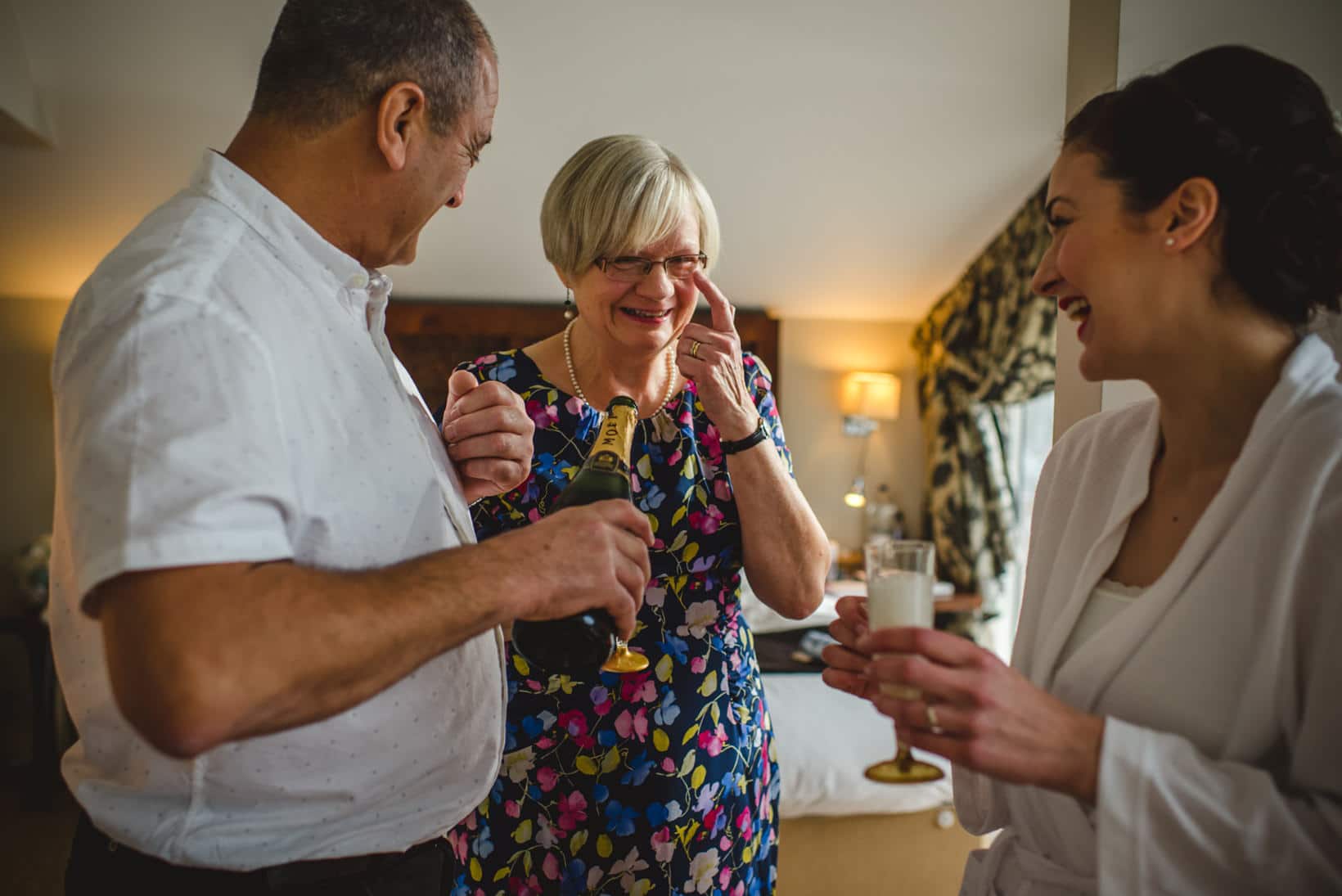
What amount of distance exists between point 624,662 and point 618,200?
812 mm

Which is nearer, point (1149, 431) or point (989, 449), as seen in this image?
point (1149, 431)

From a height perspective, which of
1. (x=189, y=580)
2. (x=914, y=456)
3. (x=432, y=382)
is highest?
(x=189, y=580)

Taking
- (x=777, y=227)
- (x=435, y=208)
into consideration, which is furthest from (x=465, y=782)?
(x=777, y=227)

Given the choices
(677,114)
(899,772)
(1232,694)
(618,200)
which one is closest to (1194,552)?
(1232,694)

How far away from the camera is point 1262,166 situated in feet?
3.00

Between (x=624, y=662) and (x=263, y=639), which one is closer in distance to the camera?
(x=263, y=639)

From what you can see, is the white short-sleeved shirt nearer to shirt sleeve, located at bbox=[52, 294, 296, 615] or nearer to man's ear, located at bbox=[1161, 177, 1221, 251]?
shirt sleeve, located at bbox=[52, 294, 296, 615]

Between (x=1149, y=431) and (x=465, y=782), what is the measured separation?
39.3 inches

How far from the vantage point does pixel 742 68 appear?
3.49 meters

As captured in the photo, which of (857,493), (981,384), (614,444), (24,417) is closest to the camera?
(614,444)

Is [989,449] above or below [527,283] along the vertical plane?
Result: below

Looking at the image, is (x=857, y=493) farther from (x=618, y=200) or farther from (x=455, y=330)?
(x=618, y=200)

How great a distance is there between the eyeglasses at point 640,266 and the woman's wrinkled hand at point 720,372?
0.41 ft

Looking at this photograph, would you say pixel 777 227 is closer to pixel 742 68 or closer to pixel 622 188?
pixel 742 68
